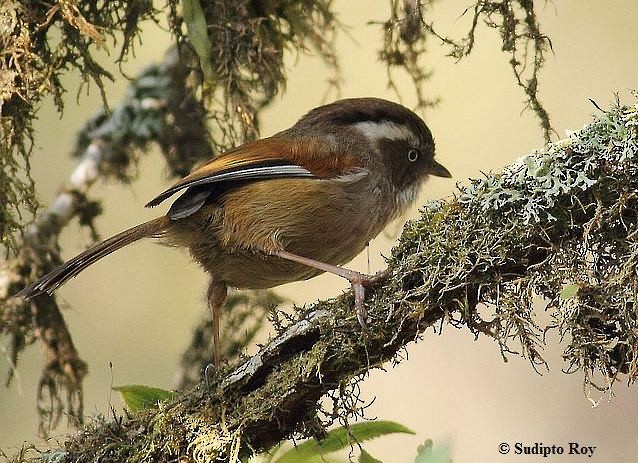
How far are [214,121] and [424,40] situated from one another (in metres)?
1.00

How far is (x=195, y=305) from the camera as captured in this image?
542 cm

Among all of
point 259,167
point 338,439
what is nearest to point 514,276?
point 338,439

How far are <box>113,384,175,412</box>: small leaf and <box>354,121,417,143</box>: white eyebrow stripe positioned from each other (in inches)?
47.4

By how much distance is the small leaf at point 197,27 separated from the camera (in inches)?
130

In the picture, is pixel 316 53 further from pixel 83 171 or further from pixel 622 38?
pixel 622 38

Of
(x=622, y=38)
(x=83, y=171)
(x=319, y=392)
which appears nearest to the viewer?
(x=319, y=392)

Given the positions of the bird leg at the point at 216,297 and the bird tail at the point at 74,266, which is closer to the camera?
the bird tail at the point at 74,266

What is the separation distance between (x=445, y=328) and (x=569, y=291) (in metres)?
3.31

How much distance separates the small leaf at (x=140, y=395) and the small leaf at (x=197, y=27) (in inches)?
49.5

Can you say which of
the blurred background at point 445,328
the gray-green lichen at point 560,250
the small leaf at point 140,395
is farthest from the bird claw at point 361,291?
the blurred background at point 445,328

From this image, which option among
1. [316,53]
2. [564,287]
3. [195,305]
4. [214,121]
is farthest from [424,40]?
[195,305]

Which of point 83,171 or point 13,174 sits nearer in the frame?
point 13,174

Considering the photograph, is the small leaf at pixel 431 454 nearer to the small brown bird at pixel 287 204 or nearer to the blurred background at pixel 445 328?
the small brown bird at pixel 287 204

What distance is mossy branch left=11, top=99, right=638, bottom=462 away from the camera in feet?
6.43
